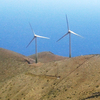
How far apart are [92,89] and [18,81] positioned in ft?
51.8

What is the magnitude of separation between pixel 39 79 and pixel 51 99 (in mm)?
8617

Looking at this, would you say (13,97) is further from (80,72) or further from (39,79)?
(80,72)

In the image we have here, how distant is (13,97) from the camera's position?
1270 inches

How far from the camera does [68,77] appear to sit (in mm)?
31609

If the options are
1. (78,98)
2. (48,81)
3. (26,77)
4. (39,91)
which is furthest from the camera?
(26,77)

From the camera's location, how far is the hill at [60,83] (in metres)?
26.2

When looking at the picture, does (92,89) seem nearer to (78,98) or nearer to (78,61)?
(78,98)

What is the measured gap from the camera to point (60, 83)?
3064 centimetres

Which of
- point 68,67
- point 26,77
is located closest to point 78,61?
point 68,67

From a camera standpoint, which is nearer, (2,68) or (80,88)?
(80,88)

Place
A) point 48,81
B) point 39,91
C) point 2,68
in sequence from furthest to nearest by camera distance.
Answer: point 2,68 → point 48,81 → point 39,91

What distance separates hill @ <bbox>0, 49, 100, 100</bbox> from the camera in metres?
26.2

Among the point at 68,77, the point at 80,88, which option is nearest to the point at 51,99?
the point at 80,88

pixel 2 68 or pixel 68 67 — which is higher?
pixel 68 67
